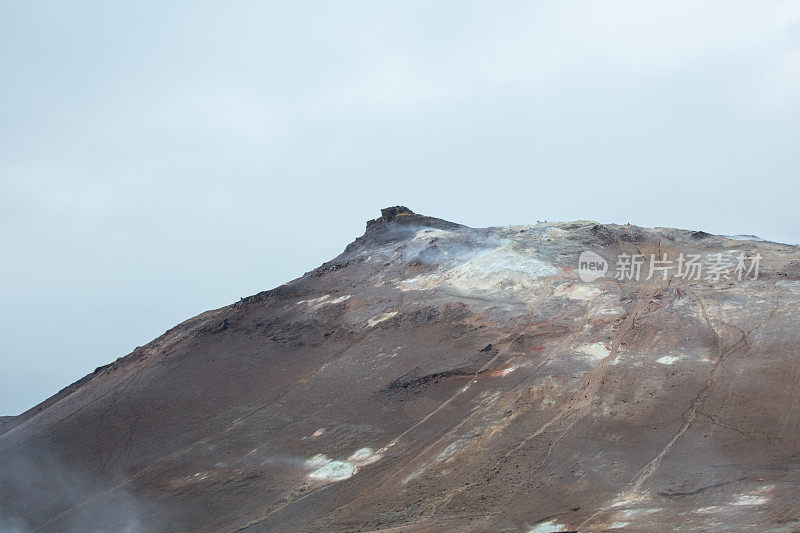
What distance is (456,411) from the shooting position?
1809cm

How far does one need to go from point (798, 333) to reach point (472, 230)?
17.9 m

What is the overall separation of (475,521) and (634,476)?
3631 millimetres

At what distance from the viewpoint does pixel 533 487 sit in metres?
13.6

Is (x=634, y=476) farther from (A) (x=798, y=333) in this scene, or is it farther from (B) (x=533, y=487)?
(A) (x=798, y=333)

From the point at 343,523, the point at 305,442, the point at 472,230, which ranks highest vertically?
the point at 472,230

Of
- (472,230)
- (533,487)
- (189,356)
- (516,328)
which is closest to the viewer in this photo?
(533,487)

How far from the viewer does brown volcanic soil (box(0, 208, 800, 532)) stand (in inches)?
522

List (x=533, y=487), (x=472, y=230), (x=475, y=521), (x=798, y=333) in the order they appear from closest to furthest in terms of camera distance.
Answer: (x=475, y=521)
(x=533, y=487)
(x=798, y=333)
(x=472, y=230)

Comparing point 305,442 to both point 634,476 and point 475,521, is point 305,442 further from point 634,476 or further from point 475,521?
point 634,476

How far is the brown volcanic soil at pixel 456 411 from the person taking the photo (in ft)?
43.5

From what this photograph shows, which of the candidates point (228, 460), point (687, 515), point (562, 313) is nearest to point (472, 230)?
point (562, 313)

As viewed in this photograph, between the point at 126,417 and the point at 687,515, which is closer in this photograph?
the point at 687,515

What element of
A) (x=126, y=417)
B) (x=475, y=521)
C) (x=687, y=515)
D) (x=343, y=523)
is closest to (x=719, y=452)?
(x=687, y=515)

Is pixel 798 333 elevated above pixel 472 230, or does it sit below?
below
